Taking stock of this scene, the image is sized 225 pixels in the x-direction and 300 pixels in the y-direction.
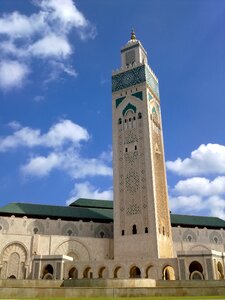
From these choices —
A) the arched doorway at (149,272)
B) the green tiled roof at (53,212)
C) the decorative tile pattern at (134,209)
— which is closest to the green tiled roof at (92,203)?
the green tiled roof at (53,212)

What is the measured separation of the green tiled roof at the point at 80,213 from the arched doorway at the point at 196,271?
6.83 m

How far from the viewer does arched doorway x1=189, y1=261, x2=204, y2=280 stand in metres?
23.3

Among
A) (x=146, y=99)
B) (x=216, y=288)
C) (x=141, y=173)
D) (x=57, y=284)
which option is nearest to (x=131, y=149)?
(x=141, y=173)

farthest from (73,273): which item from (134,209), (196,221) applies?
A: (196,221)

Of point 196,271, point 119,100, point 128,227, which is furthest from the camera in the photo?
point 119,100

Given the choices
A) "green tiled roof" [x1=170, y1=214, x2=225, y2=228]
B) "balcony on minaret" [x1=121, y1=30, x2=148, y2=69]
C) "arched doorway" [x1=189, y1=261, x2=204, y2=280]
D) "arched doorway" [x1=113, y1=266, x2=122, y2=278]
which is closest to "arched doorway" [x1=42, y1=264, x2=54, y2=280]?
"arched doorway" [x1=113, y1=266, x2=122, y2=278]

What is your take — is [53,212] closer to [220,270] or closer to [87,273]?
[87,273]

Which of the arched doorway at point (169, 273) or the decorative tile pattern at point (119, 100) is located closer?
the arched doorway at point (169, 273)

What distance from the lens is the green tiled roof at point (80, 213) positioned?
29.1 metres

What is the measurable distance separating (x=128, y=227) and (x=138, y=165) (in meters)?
5.38

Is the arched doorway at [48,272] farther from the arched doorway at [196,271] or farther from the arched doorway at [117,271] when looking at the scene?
the arched doorway at [196,271]

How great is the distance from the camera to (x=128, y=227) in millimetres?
26906

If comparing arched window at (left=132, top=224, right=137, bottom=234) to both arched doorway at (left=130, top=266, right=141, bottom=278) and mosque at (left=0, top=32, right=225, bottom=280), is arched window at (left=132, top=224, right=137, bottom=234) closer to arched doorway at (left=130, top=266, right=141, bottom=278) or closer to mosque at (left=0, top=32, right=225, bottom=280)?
mosque at (left=0, top=32, right=225, bottom=280)

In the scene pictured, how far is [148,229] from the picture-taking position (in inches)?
1014
